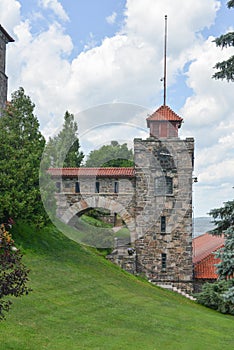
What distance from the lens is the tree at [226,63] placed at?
13234mm

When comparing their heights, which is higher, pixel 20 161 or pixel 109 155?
pixel 109 155

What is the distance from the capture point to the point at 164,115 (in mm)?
32562

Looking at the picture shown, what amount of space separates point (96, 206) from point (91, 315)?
15677 millimetres

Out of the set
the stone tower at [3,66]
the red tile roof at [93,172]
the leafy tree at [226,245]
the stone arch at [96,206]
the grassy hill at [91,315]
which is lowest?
the grassy hill at [91,315]

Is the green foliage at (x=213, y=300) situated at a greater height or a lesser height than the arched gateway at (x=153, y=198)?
lesser

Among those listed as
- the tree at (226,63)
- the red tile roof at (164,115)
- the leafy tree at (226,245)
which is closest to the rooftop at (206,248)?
the red tile roof at (164,115)

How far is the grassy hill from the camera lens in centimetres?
1312

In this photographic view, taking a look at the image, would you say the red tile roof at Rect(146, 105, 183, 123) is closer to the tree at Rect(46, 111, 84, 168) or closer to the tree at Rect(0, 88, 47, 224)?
the tree at Rect(46, 111, 84, 168)

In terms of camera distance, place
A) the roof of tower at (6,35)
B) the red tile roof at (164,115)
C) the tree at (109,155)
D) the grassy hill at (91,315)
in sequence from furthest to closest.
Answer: the tree at (109,155) < the roof of tower at (6,35) < the red tile roof at (164,115) < the grassy hill at (91,315)

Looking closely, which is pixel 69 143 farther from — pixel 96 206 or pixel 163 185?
pixel 163 185

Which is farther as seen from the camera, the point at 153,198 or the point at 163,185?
the point at 163,185

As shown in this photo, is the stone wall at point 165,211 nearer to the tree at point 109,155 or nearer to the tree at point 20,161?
the tree at point 109,155

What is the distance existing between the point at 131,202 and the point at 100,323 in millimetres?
16106

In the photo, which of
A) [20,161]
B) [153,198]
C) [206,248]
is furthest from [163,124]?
[206,248]
